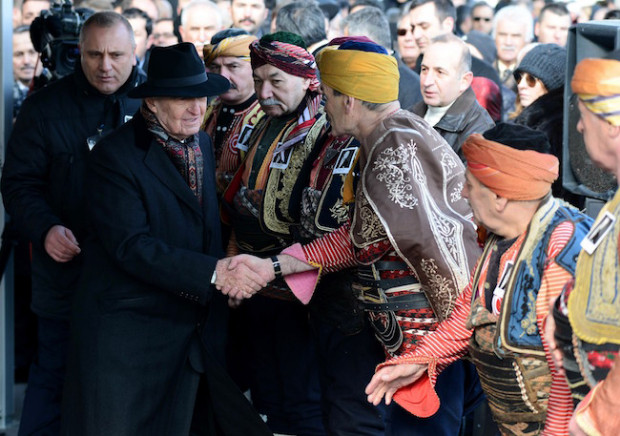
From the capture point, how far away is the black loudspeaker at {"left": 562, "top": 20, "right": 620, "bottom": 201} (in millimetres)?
3092

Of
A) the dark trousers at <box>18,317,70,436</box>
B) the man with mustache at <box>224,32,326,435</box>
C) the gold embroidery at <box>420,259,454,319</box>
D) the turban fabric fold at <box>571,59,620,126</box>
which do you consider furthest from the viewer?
the dark trousers at <box>18,317,70,436</box>

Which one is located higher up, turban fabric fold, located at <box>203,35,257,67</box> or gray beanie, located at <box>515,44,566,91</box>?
turban fabric fold, located at <box>203,35,257,67</box>

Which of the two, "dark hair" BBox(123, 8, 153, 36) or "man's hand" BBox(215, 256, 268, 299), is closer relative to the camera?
"man's hand" BBox(215, 256, 268, 299)

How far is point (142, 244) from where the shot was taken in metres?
3.86

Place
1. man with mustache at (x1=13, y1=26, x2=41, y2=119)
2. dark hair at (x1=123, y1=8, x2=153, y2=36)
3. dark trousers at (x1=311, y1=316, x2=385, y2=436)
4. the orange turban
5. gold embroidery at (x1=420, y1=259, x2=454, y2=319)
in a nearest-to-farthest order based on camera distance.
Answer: the orange turban → gold embroidery at (x1=420, y1=259, x2=454, y2=319) → dark trousers at (x1=311, y1=316, x2=385, y2=436) → man with mustache at (x1=13, y1=26, x2=41, y2=119) → dark hair at (x1=123, y1=8, x2=153, y2=36)

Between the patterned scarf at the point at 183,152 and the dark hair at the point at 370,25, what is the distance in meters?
2.89

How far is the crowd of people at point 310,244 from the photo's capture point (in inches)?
104

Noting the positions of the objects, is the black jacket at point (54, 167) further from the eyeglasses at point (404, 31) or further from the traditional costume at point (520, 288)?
the eyeglasses at point (404, 31)

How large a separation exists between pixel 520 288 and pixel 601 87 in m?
0.60

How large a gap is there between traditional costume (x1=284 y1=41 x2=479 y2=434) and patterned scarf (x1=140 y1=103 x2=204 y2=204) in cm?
63

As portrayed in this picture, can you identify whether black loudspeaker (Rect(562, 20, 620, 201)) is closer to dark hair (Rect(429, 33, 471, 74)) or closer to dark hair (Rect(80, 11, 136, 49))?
dark hair (Rect(429, 33, 471, 74))

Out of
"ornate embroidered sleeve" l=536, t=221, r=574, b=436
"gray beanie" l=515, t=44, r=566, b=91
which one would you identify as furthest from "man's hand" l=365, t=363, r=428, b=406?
"gray beanie" l=515, t=44, r=566, b=91

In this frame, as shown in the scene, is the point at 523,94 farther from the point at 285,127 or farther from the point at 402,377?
the point at 402,377

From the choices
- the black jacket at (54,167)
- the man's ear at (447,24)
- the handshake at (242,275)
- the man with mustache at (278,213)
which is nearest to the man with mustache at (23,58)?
the man's ear at (447,24)
